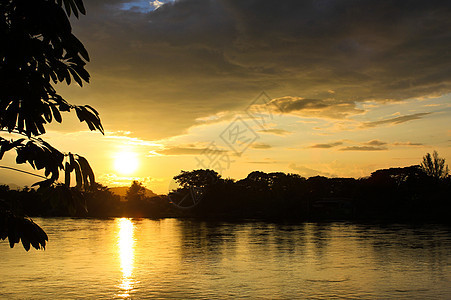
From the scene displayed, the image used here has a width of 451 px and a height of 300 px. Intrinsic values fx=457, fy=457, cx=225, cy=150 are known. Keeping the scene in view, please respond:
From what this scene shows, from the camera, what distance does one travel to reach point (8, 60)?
309 centimetres

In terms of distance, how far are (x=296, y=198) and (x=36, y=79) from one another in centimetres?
8211

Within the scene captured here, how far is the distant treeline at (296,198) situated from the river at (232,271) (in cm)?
3591

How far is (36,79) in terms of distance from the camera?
3.19 m

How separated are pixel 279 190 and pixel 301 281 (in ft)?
242

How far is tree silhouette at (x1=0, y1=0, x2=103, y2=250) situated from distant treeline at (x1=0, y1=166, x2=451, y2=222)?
60.2 m

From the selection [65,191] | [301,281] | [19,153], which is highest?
[19,153]

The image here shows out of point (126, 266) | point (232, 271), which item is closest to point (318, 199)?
point (126, 266)

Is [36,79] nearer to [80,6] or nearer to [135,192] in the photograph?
[80,6]

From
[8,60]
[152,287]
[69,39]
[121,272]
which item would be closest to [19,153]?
[8,60]

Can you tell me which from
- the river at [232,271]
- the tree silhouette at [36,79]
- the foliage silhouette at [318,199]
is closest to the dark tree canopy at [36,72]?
the tree silhouette at [36,79]

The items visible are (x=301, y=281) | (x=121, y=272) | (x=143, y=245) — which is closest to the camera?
(x=301, y=281)

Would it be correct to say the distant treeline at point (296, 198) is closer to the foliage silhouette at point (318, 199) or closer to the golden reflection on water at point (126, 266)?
the foliage silhouette at point (318, 199)

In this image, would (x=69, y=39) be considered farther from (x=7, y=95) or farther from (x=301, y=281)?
(x=301, y=281)

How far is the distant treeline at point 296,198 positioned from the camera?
7369 cm
